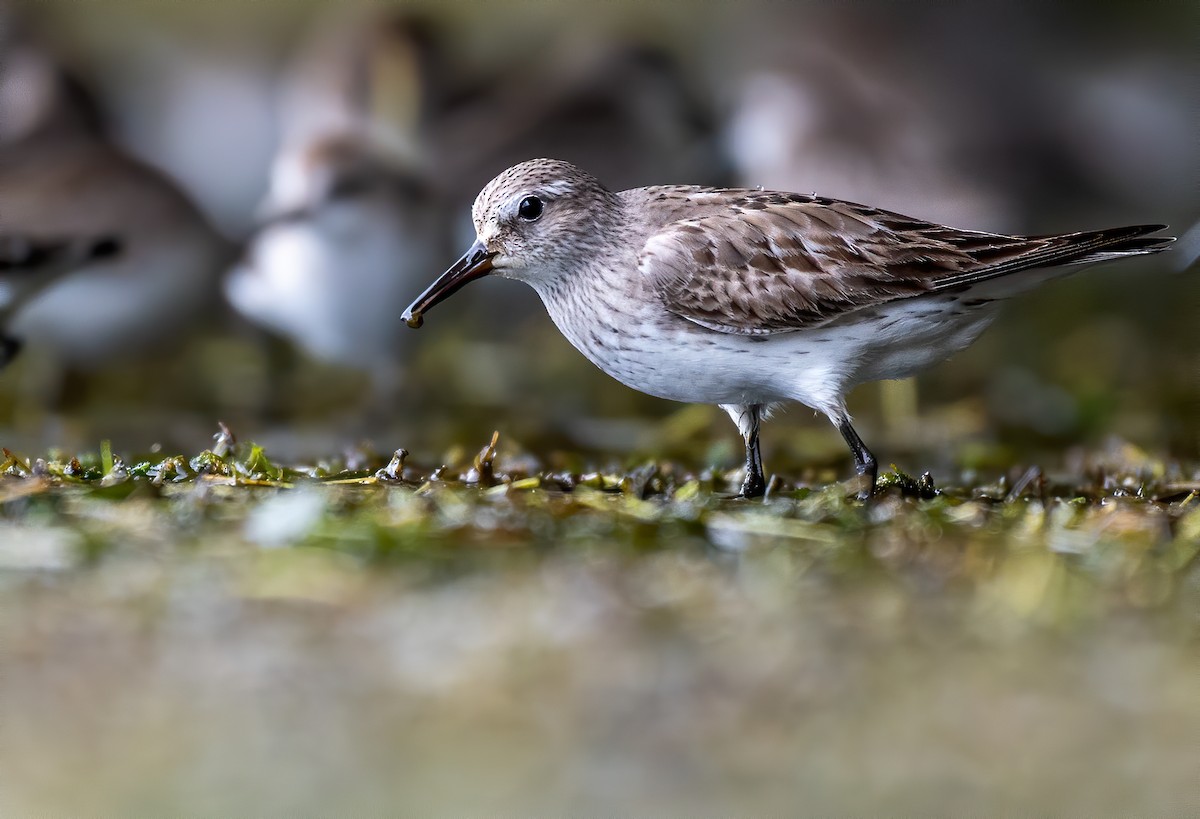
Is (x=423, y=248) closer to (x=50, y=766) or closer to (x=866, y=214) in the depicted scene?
(x=866, y=214)

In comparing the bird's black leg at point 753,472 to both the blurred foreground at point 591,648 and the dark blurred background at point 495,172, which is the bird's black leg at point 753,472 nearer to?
the blurred foreground at point 591,648

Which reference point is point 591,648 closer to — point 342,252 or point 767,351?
point 767,351

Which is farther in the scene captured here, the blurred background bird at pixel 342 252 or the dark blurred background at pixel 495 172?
the blurred background bird at pixel 342 252

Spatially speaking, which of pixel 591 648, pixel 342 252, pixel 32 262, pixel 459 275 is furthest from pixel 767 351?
pixel 32 262

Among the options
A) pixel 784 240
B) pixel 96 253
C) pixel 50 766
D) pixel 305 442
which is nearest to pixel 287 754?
pixel 50 766

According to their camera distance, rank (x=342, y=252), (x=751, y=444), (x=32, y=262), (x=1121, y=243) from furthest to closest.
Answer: (x=342, y=252) < (x=32, y=262) < (x=751, y=444) < (x=1121, y=243)

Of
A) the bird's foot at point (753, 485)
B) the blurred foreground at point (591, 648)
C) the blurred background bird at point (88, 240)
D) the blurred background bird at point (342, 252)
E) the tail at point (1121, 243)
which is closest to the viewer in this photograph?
the blurred foreground at point (591, 648)

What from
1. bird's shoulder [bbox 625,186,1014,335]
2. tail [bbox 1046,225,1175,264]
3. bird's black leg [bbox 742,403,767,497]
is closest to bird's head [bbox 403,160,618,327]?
bird's shoulder [bbox 625,186,1014,335]

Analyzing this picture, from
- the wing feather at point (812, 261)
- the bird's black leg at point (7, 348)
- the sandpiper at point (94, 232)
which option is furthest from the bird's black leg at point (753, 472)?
the sandpiper at point (94, 232)
